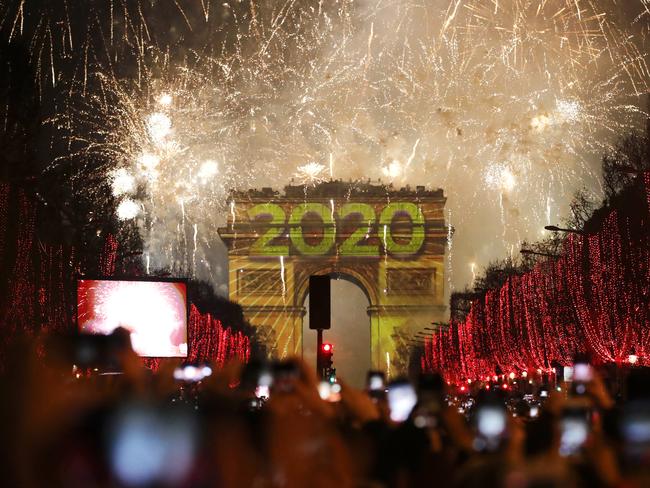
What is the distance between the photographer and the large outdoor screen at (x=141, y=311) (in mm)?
31844

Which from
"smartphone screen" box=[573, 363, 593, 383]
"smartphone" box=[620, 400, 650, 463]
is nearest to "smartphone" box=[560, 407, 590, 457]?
"smartphone" box=[620, 400, 650, 463]

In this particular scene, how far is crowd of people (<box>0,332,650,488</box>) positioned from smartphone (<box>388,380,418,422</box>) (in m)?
0.47

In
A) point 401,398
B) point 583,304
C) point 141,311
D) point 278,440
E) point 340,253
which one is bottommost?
point 278,440

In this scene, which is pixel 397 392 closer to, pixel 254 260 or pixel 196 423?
pixel 196 423

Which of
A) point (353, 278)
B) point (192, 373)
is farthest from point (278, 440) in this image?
point (353, 278)

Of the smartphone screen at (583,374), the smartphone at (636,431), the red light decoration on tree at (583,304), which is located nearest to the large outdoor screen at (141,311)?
the red light decoration on tree at (583,304)

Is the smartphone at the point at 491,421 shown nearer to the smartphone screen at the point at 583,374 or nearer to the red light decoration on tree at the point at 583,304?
the smartphone screen at the point at 583,374

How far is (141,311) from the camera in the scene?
3238cm

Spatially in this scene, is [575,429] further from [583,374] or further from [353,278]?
[353,278]

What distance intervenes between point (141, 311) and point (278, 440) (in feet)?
78.5

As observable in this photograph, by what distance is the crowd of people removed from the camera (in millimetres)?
7512

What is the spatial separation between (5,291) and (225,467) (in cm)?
2765

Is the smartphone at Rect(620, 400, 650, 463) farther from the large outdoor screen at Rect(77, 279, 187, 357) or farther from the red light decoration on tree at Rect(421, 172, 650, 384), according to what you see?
the red light decoration on tree at Rect(421, 172, 650, 384)

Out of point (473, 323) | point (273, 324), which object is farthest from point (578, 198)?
point (273, 324)
